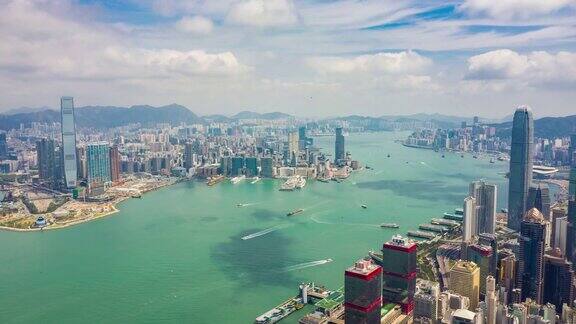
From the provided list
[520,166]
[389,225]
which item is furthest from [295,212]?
[520,166]

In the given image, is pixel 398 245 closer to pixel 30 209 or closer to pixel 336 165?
pixel 30 209

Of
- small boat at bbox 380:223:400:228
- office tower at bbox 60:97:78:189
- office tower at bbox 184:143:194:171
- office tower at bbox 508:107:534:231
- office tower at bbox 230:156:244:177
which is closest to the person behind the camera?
small boat at bbox 380:223:400:228

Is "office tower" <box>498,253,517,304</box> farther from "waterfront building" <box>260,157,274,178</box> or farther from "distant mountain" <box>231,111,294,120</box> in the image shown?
"distant mountain" <box>231,111,294,120</box>

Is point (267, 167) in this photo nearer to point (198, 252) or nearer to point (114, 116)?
point (198, 252)

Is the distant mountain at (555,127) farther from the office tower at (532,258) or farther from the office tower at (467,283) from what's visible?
the office tower at (467,283)

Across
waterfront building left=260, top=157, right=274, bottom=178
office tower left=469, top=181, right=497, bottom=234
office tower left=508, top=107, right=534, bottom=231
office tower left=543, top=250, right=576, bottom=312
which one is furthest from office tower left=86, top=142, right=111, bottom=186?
office tower left=543, top=250, right=576, bottom=312
